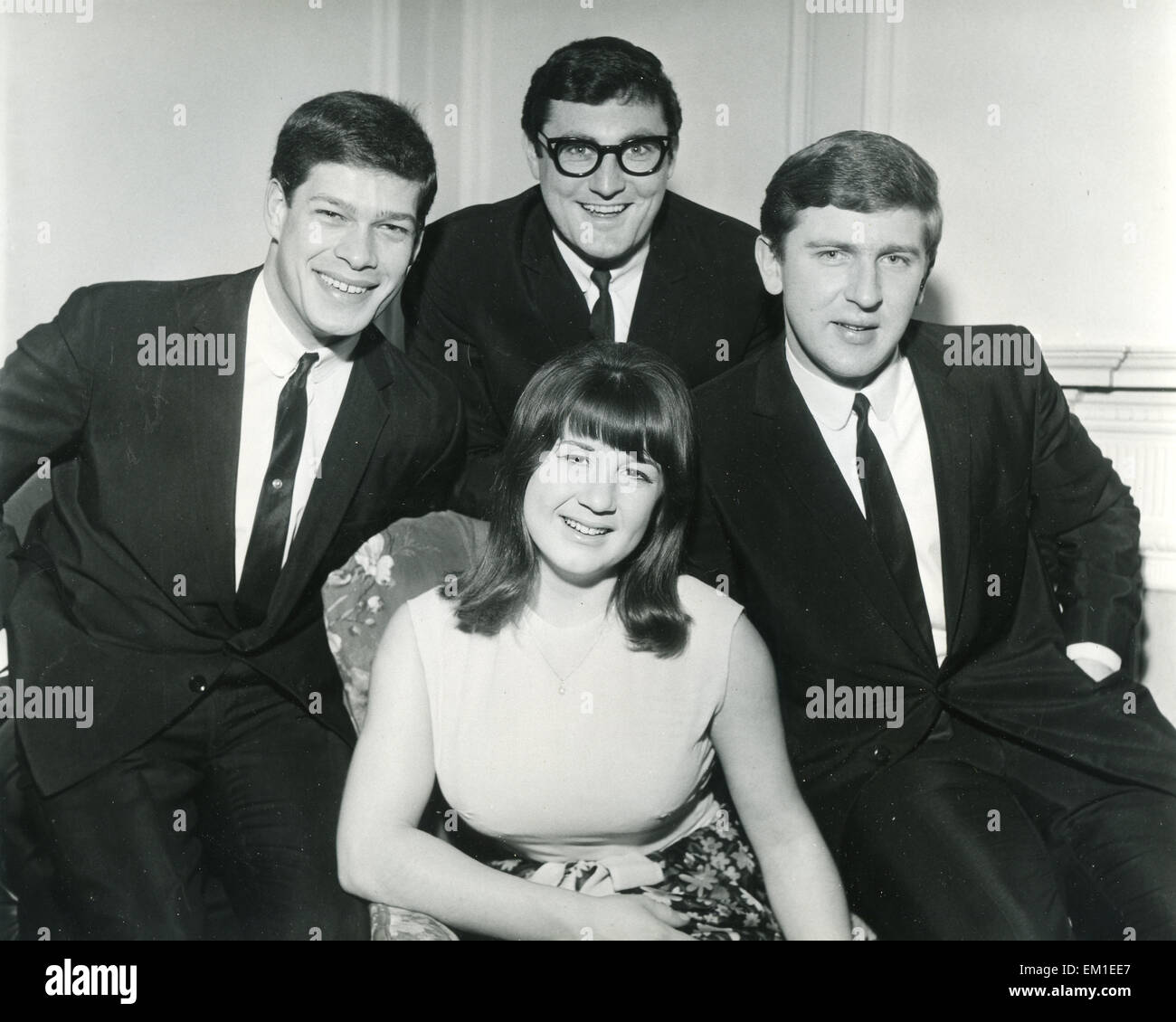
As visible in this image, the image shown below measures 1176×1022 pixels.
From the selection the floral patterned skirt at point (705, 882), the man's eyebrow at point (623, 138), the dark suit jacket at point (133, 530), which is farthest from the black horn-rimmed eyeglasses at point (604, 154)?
the floral patterned skirt at point (705, 882)

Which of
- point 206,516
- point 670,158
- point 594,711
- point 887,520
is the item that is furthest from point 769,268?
point 206,516

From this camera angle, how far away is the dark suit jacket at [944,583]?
229 cm

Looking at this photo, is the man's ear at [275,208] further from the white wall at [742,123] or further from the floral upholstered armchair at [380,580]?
the floral upholstered armchair at [380,580]

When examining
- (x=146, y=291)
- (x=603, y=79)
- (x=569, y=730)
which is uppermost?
(x=603, y=79)

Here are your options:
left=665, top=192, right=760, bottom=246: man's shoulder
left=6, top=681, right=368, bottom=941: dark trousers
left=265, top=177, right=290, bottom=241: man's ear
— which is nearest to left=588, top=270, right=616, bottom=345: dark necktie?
left=665, top=192, right=760, bottom=246: man's shoulder

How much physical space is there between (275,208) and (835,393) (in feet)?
3.78

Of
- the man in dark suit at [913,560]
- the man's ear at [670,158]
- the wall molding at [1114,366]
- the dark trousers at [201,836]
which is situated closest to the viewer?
the dark trousers at [201,836]

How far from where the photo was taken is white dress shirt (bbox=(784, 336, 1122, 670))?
7.68 feet

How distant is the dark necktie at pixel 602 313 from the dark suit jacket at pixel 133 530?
570 millimetres

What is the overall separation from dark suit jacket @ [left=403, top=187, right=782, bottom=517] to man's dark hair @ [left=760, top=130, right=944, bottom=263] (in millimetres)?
212

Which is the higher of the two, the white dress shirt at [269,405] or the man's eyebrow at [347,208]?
the man's eyebrow at [347,208]

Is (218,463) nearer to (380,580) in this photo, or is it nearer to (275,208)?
(380,580)

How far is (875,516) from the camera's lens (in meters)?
2.33

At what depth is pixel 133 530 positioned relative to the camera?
228cm
